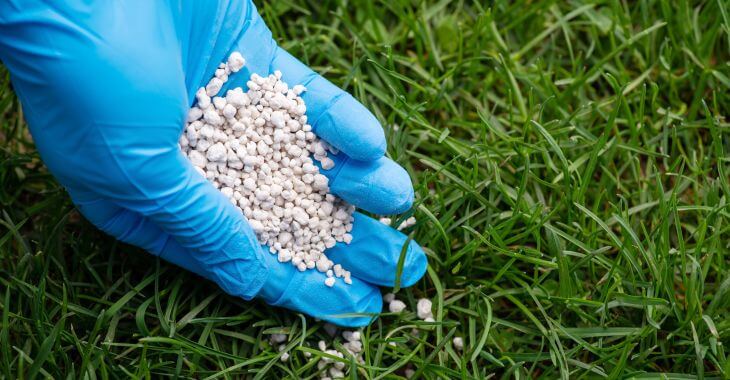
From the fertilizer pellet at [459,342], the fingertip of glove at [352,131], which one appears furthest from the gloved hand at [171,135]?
the fertilizer pellet at [459,342]

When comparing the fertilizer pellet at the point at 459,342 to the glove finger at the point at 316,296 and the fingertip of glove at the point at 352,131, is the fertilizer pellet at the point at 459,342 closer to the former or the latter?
the glove finger at the point at 316,296

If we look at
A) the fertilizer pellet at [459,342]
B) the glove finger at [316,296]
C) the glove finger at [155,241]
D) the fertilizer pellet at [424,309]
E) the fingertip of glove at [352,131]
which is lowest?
the fertilizer pellet at [459,342]

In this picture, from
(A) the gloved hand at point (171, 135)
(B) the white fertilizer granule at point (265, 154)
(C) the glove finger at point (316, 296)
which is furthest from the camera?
(C) the glove finger at point (316, 296)

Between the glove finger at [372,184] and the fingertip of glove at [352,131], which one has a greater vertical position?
the fingertip of glove at [352,131]

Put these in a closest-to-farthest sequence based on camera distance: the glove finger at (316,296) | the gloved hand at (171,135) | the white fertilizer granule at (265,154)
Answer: the gloved hand at (171,135), the white fertilizer granule at (265,154), the glove finger at (316,296)

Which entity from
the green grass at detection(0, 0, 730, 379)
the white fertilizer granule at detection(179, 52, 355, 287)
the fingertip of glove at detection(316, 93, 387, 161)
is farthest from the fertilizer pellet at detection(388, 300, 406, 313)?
the fingertip of glove at detection(316, 93, 387, 161)

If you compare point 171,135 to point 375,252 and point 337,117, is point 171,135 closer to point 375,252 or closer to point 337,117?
point 337,117

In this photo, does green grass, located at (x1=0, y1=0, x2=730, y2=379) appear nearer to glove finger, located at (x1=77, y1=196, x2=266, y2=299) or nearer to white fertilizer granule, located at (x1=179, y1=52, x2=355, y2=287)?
glove finger, located at (x1=77, y1=196, x2=266, y2=299)
